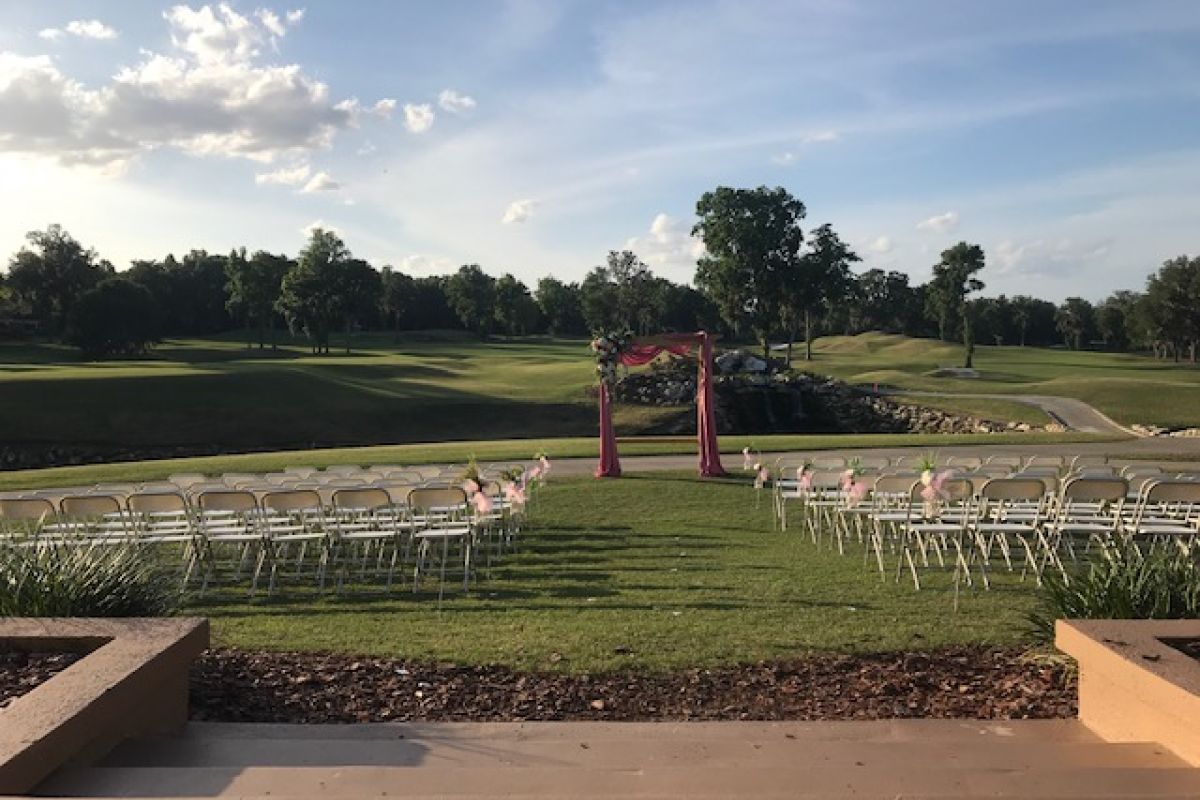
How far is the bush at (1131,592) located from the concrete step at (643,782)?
93.3 inches

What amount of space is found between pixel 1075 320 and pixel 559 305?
6100 centimetres

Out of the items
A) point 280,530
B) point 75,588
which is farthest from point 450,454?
point 75,588

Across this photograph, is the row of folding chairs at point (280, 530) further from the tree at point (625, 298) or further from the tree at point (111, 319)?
the tree at point (625, 298)

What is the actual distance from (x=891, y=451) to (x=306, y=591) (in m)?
17.7

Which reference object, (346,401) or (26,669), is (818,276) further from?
(26,669)

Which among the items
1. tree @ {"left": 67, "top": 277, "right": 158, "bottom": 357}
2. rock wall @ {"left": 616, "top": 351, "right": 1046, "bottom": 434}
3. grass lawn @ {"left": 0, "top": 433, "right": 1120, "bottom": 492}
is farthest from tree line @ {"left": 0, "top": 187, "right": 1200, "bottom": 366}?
grass lawn @ {"left": 0, "top": 433, "right": 1120, "bottom": 492}

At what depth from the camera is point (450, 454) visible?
82.9 feet

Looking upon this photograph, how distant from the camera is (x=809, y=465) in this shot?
13234 millimetres

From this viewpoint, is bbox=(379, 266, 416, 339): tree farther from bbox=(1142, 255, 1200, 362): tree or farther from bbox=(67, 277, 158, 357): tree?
bbox=(1142, 255, 1200, 362): tree

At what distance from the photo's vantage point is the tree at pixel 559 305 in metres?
119

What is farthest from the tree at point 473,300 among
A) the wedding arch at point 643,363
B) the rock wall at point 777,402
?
the wedding arch at point 643,363

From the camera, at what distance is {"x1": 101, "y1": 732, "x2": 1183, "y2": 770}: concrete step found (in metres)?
3.70

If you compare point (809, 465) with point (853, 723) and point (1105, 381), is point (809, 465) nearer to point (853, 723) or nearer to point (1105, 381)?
point (853, 723)

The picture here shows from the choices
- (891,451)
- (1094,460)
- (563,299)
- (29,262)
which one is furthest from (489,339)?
(1094,460)
